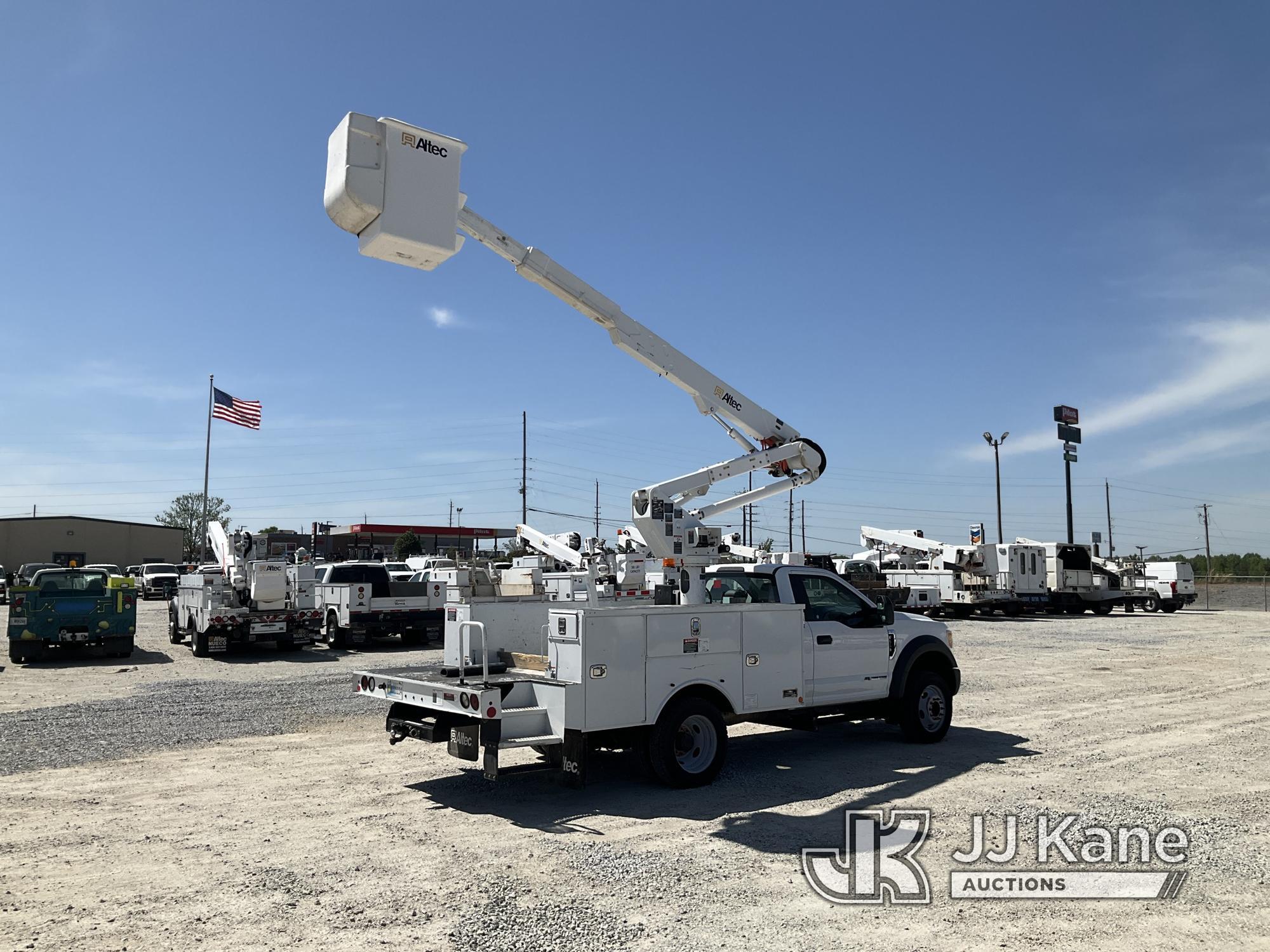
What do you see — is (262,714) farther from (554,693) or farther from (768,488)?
(768,488)

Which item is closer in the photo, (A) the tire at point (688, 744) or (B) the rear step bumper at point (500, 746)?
(B) the rear step bumper at point (500, 746)

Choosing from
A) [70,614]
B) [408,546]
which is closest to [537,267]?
[70,614]

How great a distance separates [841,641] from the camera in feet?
31.3

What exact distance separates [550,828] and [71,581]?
16231mm

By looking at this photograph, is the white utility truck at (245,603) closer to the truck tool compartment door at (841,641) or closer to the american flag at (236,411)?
the truck tool compartment door at (841,641)

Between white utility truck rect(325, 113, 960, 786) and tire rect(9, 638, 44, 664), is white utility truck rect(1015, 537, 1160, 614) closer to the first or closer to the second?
white utility truck rect(325, 113, 960, 786)

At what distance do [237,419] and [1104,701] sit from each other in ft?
124

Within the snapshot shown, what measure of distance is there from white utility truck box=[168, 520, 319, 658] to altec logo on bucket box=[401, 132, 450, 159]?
1363 centimetres

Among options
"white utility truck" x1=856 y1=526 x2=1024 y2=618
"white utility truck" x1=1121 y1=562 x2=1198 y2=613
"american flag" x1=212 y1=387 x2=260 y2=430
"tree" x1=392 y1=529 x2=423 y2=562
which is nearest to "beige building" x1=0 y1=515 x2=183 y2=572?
"tree" x1=392 y1=529 x2=423 y2=562

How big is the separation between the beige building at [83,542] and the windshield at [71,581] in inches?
2052

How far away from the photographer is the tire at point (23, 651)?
18.2 meters

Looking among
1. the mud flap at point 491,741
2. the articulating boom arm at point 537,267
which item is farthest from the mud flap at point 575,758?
the articulating boom arm at point 537,267

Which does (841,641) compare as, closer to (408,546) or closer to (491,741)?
(491,741)

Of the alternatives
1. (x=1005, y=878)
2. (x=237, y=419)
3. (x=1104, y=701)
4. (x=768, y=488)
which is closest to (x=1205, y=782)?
(x=1005, y=878)
